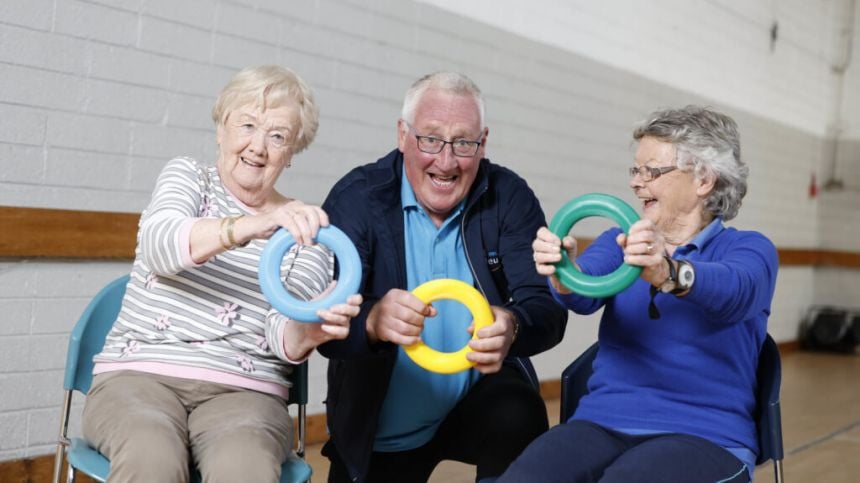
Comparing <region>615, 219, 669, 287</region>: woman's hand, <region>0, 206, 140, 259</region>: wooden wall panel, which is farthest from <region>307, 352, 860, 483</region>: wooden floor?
<region>615, 219, 669, 287</region>: woman's hand

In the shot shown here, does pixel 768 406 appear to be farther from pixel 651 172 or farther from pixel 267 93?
pixel 267 93

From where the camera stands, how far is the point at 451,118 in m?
2.33

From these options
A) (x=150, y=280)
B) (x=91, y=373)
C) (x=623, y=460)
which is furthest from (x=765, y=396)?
(x=91, y=373)

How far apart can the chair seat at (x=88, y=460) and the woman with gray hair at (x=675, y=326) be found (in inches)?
31.3

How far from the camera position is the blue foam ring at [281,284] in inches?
→ 74.3

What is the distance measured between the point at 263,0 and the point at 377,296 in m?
1.90

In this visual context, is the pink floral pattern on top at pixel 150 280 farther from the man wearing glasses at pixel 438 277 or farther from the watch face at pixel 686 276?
the watch face at pixel 686 276

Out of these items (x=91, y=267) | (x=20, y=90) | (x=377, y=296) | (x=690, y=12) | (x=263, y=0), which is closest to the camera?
(x=377, y=296)

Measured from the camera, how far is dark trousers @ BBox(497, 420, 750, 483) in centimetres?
188

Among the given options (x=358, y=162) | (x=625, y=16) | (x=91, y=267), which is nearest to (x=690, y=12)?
(x=625, y=16)

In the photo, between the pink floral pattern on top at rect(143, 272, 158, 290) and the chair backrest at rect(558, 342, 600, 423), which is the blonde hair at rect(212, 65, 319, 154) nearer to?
the pink floral pattern on top at rect(143, 272, 158, 290)

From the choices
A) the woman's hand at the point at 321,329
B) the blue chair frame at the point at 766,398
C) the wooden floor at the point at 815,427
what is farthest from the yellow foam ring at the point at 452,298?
the wooden floor at the point at 815,427

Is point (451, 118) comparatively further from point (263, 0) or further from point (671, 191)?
point (263, 0)

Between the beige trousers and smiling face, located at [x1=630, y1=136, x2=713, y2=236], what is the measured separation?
3.06 ft
